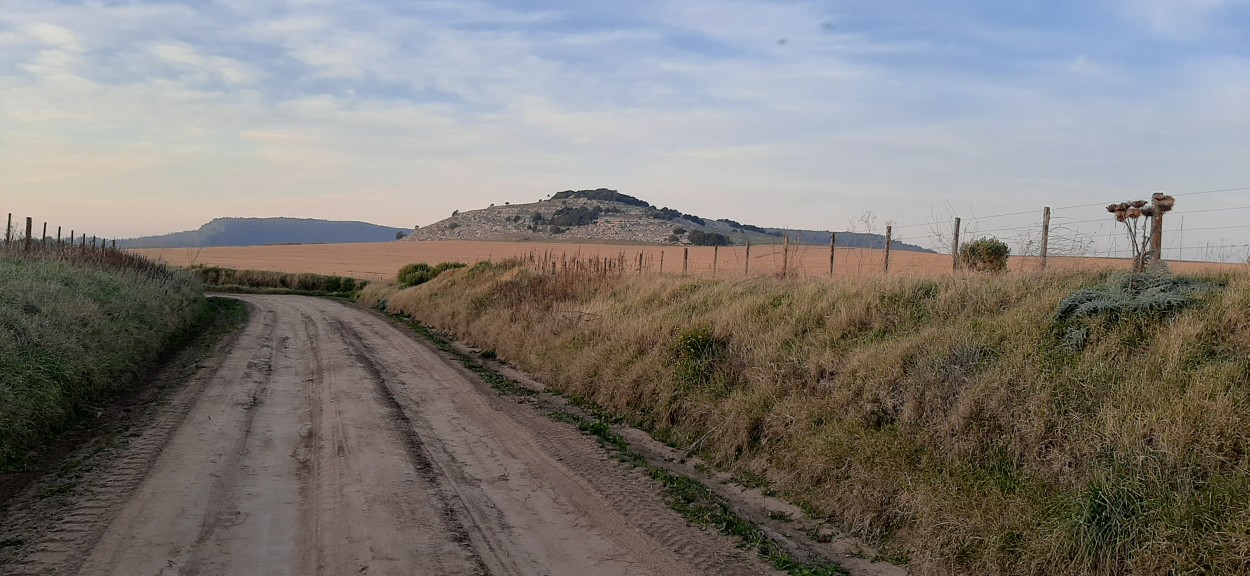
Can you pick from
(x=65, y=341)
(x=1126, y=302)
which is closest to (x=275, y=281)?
(x=65, y=341)

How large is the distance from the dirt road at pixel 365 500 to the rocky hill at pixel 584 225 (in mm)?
96262

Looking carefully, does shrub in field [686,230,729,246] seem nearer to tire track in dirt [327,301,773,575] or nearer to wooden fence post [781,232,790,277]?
wooden fence post [781,232,790,277]

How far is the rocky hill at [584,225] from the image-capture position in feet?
404

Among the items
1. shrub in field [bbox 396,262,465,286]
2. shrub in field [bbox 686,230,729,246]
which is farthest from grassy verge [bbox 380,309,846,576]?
shrub in field [bbox 686,230,729,246]

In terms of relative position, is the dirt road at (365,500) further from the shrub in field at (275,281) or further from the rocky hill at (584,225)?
the rocky hill at (584,225)

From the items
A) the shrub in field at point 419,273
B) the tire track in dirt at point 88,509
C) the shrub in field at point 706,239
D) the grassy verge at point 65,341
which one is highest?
the shrub in field at point 706,239

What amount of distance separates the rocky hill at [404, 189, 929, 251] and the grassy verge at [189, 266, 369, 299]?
64.1 meters

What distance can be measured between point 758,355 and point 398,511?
5095 mm

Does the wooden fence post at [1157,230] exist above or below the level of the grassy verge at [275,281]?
above

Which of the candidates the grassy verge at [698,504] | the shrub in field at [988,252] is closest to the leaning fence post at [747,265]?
the shrub in field at [988,252]

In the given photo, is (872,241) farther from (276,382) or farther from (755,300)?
(276,382)

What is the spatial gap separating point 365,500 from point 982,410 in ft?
17.8

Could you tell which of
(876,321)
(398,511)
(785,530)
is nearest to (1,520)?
(398,511)

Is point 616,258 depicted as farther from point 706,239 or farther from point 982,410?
point 706,239
